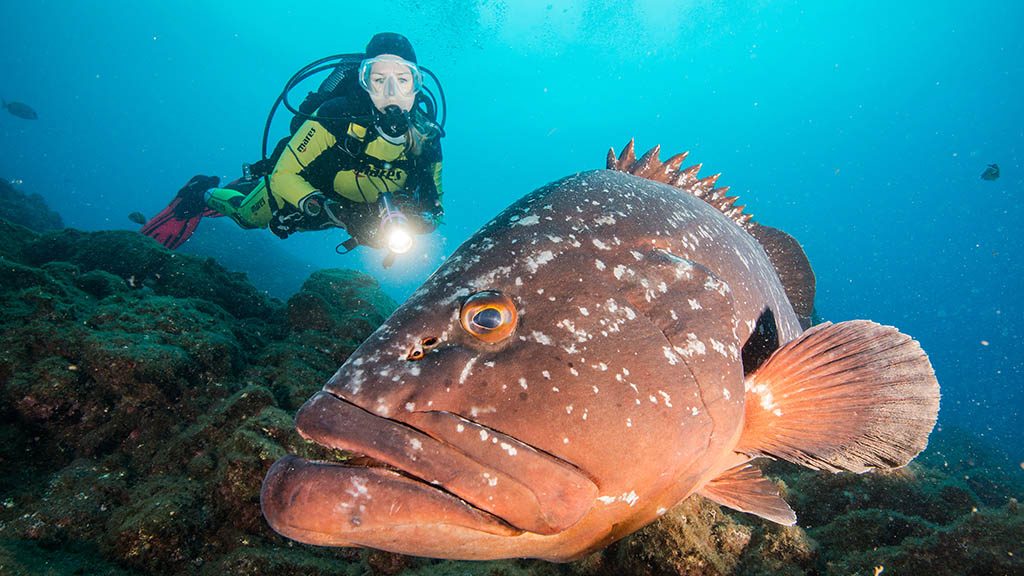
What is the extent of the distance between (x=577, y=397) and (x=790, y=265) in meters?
4.30

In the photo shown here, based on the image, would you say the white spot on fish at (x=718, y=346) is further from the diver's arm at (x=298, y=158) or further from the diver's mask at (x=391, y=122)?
the diver's arm at (x=298, y=158)

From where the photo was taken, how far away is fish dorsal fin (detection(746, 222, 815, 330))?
15.7ft

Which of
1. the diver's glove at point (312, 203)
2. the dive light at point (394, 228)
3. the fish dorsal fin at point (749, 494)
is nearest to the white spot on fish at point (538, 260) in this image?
the fish dorsal fin at point (749, 494)

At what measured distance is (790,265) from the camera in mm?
4863

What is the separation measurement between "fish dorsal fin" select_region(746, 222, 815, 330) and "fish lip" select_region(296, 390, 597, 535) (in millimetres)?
4249

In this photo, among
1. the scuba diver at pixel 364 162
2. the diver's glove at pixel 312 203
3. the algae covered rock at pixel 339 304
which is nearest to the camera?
the algae covered rock at pixel 339 304

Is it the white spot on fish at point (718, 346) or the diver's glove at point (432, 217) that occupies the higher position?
the diver's glove at point (432, 217)

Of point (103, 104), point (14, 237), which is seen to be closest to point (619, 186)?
point (14, 237)

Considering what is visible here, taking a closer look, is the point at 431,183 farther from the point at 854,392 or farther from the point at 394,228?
the point at 854,392

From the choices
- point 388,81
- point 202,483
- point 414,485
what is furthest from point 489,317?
point 388,81

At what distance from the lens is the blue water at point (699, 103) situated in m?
95.1

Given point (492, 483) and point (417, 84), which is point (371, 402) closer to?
point (492, 483)

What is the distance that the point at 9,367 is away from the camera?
12.1 ft

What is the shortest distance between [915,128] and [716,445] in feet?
501
